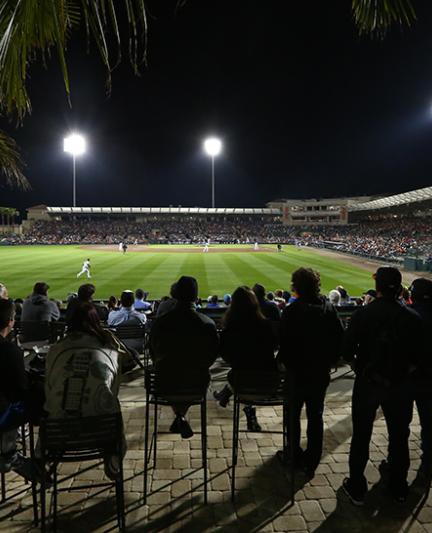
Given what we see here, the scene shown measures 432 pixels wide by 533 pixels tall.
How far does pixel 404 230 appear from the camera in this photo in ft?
209

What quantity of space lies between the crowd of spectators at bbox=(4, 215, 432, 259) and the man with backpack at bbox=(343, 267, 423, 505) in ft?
189

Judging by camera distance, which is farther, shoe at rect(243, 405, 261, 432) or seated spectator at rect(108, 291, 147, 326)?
seated spectator at rect(108, 291, 147, 326)

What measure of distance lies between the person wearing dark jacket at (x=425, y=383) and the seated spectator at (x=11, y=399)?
406 centimetres

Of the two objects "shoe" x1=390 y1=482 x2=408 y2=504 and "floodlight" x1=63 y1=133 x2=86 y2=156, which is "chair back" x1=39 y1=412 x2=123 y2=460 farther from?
"floodlight" x1=63 y1=133 x2=86 y2=156

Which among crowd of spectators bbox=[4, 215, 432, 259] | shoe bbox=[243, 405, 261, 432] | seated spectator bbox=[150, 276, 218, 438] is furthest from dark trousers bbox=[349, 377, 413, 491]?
crowd of spectators bbox=[4, 215, 432, 259]

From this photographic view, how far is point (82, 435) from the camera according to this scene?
11.4ft

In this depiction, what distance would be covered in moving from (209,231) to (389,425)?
3331 inches

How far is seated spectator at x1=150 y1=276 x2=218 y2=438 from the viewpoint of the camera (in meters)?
4.49

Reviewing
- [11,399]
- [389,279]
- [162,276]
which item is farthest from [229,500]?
[162,276]

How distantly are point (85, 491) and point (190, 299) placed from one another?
7.91 ft

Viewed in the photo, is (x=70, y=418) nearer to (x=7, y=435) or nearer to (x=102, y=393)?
(x=102, y=393)

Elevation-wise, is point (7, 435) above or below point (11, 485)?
above

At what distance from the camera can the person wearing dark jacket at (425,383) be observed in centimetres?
426

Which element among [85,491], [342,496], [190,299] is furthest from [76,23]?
[342,496]
